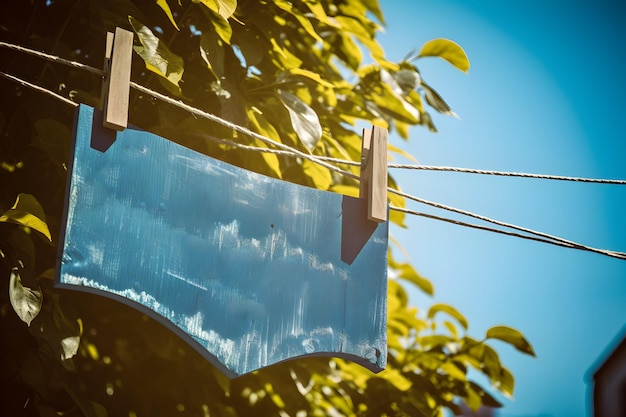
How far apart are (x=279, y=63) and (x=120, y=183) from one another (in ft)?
2.75

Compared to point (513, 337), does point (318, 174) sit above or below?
above

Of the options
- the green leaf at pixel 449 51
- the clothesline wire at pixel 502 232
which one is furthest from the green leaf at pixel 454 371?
the green leaf at pixel 449 51

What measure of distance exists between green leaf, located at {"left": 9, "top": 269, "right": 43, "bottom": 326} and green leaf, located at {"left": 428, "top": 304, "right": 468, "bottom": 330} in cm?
133

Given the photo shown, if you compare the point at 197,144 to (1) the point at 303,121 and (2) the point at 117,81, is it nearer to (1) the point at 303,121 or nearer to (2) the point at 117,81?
(1) the point at 303,121

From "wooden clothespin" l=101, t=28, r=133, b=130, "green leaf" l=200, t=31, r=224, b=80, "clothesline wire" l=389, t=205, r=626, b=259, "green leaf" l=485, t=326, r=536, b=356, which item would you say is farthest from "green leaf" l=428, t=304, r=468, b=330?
"wooden clothespin" l=101, t=28, r=133, b=130

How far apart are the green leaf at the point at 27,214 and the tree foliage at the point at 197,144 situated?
0.44 feet

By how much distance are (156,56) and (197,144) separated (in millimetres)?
428

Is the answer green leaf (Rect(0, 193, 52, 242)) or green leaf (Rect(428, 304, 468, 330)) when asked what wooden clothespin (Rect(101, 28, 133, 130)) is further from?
green leaf (Rect(428, 304, 468, 330))

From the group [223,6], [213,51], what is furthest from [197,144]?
[223,6]

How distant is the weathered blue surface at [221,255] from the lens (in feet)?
4.55

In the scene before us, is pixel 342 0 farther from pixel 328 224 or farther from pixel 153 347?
pixel 153 347

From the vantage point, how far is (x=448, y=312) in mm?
2377

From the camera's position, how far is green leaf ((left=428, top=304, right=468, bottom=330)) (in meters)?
2.32

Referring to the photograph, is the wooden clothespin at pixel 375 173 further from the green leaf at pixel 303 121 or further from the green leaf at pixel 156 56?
the green leaf at pixel 156 56
